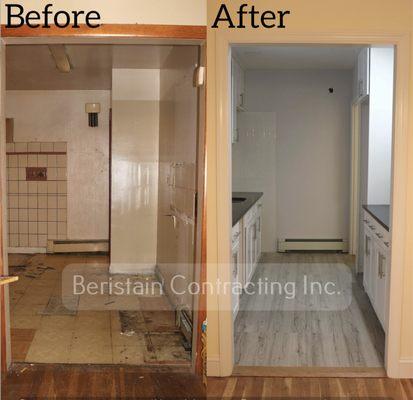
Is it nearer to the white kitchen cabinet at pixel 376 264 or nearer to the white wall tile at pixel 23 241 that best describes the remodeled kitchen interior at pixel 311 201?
the white kitchen cabinet at pixel 376 264

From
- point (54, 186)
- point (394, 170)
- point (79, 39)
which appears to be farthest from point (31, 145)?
point (394, 170)

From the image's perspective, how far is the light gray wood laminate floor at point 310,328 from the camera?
390 cm

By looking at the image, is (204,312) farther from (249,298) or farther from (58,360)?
(249,298)

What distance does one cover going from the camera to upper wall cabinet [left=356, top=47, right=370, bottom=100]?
18.7ft

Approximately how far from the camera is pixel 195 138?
401 centimetres

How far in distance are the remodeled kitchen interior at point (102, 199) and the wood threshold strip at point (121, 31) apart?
0.57 metres

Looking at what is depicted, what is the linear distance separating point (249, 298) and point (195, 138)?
2022mm

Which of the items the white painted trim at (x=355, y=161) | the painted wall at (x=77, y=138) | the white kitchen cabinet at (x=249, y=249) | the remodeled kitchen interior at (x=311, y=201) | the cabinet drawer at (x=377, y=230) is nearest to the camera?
the cabinet drawer at (x=377, y=230)

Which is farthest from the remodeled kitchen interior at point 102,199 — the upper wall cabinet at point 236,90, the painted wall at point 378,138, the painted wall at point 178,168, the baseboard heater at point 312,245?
the baseboard heater at point 312,245

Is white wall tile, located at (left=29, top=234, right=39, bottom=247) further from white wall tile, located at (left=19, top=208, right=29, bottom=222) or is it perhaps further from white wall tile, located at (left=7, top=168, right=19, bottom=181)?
white wall tile, located at (left=7, top=168, right=19, bottom=181)

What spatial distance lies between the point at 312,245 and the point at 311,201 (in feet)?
1.85

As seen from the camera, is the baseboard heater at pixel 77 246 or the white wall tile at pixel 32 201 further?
the white wall tile at pixel 32 201

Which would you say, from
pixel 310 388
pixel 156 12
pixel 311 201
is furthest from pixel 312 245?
pixel 156 12

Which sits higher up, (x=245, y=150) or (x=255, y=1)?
(x=255, y=1)
